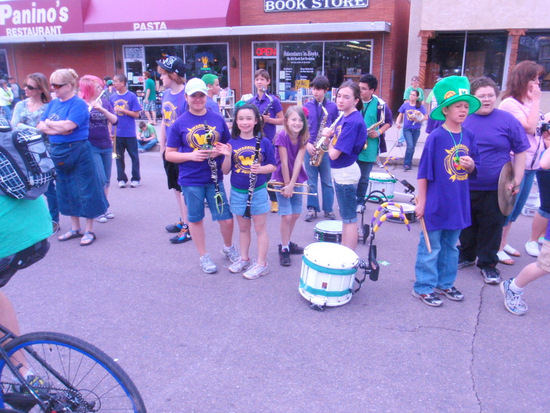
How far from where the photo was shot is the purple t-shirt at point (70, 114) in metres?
4.93

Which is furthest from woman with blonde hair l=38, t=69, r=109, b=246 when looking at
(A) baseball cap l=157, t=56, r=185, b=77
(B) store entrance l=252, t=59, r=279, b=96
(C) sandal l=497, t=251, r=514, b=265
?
(B) store entrance l=252, t=59, r=279, b=96

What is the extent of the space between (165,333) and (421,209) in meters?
2.30

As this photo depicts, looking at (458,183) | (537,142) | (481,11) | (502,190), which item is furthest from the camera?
(481,11)

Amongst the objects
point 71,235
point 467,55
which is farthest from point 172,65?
point 467,55

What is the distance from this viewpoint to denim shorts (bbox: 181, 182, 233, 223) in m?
4.30

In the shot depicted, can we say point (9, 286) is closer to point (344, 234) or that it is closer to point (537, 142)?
point (344, 234)

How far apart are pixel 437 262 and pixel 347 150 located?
1.28 m

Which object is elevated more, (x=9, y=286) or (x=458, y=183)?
(x=458, y=183)

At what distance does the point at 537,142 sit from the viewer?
482cm

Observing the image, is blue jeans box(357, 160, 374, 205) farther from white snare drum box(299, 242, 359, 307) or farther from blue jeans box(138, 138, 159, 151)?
blue jeans box(138, 138, 159, 151)

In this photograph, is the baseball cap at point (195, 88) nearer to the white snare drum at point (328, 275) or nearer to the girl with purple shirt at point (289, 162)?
the girl with purple shirt at point (289, 162)

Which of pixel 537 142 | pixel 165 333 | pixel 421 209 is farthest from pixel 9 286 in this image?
pixel 537 142

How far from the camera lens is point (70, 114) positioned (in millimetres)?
4910

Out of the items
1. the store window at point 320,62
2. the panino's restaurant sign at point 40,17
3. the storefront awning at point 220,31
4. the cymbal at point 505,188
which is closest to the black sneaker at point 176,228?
the cymbal at point 505,188
